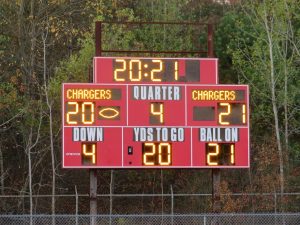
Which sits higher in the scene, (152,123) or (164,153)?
(152,123)

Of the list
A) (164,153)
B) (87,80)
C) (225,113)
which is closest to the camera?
(164,153)

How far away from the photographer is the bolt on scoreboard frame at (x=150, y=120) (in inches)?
660

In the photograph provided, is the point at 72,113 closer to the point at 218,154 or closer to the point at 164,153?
the point at 164,153

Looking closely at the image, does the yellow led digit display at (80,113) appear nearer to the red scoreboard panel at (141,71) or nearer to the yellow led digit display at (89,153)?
the yellow led digit display at (89,153)

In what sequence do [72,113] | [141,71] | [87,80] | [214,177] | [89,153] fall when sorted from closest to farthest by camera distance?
[72,113] → [89,153] → [141,71] → [214,177] → [87,80]

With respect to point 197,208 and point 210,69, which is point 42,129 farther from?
point 210,69

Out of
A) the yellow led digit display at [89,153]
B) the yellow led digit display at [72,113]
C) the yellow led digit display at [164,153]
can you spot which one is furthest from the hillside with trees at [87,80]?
the yellow led digit display at [72,113]

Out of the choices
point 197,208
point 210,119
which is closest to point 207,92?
point 210,119

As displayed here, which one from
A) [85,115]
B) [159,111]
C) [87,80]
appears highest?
[87,80]

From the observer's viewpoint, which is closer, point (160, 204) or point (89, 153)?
point (89, 153)

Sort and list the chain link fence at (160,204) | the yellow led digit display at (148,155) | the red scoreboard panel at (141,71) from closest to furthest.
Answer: the yellow led digit display at (148,155)
the red scoreboard panel at (141,71)
the chain link fence at (160,204)

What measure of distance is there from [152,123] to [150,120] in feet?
0.25

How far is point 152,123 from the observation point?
669 inches

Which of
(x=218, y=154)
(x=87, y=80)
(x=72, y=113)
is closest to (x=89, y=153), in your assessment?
(x=72, y=113)
